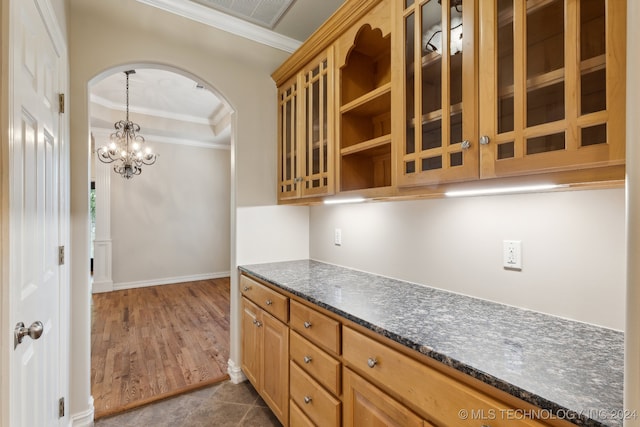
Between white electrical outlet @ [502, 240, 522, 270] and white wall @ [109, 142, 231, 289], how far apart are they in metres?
5.29

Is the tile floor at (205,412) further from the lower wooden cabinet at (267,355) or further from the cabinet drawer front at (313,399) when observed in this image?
the cabinet drawer front at (313,399)

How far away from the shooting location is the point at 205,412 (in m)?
1.99

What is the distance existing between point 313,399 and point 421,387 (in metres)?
0.70

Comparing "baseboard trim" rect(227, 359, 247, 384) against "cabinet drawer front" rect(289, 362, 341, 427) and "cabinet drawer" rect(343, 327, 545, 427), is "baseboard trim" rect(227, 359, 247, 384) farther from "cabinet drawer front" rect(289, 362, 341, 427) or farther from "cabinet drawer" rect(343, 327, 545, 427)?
"cabinet drawer" rect(343, 327, 545, 427)

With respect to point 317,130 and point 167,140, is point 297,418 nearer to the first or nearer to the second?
point 317,130

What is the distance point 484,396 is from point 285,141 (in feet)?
6.58

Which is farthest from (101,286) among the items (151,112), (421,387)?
Result: (421,387)

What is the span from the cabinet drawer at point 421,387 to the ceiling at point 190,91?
7.06 feet

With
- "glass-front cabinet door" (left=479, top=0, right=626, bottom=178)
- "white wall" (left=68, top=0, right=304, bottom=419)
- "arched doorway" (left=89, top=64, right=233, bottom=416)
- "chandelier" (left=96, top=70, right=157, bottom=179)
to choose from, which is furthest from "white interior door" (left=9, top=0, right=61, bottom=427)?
"chandelier" (left=96, top=70, right=157, bottom=179)

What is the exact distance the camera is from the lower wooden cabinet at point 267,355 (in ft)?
5.54

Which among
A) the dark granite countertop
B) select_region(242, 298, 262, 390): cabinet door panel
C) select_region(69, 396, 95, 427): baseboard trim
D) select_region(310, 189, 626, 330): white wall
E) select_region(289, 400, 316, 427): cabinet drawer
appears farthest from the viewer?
select_region(242, 298, 262, 390): cabinet door panel

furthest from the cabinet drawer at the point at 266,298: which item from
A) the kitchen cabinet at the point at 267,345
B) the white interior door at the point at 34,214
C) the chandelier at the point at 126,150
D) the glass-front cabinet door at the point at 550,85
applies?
the chandelier at the point at 126,150

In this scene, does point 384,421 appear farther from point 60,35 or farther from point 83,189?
point 60,35

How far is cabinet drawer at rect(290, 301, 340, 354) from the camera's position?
4.25 ft
